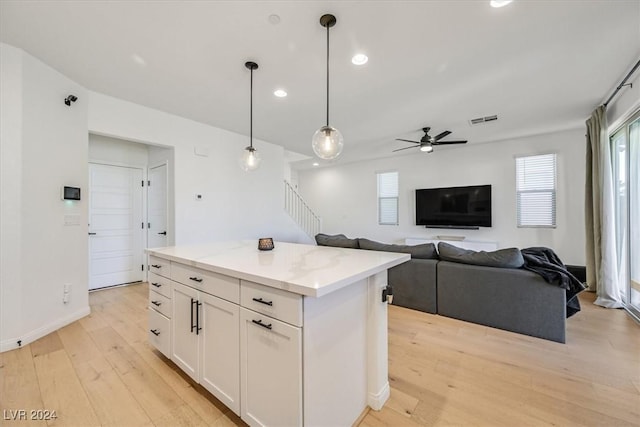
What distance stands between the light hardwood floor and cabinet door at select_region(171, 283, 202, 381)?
0.54ft

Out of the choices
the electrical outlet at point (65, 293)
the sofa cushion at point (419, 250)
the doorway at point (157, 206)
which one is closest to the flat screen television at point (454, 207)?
the sofa cushion at point (419, 250)

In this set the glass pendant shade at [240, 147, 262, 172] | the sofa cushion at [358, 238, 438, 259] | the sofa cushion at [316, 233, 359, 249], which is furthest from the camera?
the sofa cushion at [316, 233, 359, 249]

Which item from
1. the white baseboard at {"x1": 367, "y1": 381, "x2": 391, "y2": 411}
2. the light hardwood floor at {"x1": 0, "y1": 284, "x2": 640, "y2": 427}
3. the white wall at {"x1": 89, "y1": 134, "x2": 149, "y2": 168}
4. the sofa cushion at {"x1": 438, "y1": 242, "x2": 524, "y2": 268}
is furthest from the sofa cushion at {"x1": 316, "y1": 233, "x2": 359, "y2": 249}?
the white wall at {"x1": 89, "y1": 134, "x2": 149, "y2": 168}

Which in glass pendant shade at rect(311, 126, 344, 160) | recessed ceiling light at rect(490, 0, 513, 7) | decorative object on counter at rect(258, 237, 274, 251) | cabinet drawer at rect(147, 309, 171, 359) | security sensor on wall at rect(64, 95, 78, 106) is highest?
recessed ceiling light at rect(490, 0, 513, 7)

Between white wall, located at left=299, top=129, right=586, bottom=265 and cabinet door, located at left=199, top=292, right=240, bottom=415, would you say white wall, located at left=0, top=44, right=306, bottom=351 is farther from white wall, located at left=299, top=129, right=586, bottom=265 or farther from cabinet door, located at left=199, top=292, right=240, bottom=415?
white wall, located at left=299, top=129, right=586, bottom=265

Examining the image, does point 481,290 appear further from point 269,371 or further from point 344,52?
point 344,52

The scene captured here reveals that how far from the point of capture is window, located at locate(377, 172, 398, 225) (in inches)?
274

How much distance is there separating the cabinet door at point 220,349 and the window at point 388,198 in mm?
5853

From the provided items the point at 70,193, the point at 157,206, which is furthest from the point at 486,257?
the point at 157,206

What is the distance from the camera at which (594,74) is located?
2898 millimetres

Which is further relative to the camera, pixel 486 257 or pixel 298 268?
pixel 486 257

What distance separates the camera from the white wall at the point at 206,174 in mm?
3594

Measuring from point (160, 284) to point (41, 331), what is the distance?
1629 millimetres

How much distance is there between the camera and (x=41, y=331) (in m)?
2.65
